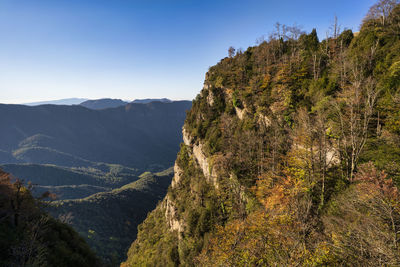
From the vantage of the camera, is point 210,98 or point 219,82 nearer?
point 219,82

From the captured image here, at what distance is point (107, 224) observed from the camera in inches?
5192

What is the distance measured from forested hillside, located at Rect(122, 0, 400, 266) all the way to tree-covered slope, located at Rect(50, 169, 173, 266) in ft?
216

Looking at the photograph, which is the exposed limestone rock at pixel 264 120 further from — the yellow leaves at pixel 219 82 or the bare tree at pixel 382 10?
the bare tree at pixel 382 10

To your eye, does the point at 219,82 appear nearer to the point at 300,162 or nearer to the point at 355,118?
the point at 300,162

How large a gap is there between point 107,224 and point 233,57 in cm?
15171

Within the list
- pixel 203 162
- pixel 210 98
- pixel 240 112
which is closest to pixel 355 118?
pixel 240 112

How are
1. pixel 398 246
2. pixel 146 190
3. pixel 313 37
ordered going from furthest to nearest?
pixel 146 190 → pixel 313 37 → pixel 398 246

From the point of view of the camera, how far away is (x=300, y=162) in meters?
24.0

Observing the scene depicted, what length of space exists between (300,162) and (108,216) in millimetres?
160827

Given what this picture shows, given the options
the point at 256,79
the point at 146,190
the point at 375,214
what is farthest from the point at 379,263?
the point at 146,190

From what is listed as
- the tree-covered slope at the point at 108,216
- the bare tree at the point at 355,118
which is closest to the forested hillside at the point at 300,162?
the bare tree at the point at 355,118

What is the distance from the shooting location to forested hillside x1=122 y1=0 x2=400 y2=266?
13.1 meters

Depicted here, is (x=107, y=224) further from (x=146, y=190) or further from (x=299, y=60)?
(x=299, y=60)

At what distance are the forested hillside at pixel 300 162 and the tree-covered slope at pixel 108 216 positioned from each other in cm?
6581
